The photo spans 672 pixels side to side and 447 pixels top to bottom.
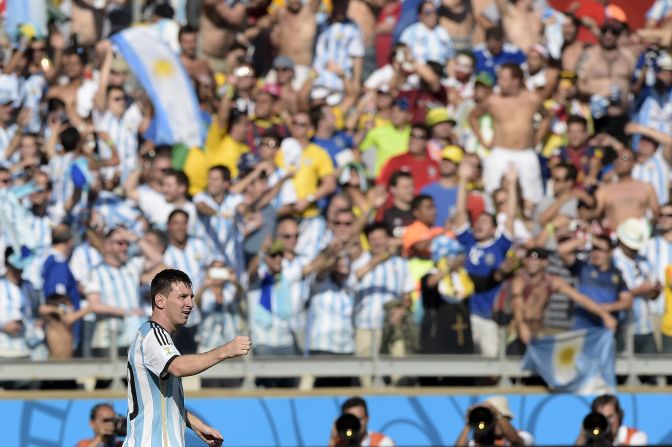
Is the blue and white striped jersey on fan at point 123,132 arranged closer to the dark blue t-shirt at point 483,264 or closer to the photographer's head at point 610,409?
the dark blue t-shirt at point 483,264

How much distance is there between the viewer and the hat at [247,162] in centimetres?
1400

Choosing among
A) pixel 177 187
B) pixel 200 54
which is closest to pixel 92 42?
pixel 200 54

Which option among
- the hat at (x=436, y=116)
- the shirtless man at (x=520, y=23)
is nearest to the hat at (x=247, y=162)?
the hat at (x=436, y=116)

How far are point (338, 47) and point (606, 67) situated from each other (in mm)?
2756

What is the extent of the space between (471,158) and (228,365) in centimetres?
308

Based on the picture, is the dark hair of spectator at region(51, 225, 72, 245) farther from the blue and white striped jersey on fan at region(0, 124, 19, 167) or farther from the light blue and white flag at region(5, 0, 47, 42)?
the light blue and white flag at region(5, 0, 47, 42)

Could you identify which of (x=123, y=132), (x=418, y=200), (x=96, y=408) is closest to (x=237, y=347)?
(x=96, y=408)

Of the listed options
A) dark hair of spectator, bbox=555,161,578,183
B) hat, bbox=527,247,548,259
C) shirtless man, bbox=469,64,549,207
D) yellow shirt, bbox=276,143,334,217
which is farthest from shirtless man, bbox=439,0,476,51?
hat, bbox=527,247,548,259

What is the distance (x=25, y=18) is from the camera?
15.6 meters

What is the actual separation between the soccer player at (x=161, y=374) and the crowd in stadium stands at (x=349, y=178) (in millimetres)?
4700

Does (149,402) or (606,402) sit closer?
(149,402)

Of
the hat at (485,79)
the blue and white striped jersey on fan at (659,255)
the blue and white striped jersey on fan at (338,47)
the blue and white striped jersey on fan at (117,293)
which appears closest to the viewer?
A: the blue and white striped jersey on fan at (117,293)

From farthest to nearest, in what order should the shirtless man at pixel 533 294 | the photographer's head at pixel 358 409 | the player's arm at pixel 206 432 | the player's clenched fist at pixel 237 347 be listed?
the shirtless man at pixel 533 294
the photographer's head at pixel 358 409
the player's arm at pixel 206 432
the player's clenched fist at pixel 237 347

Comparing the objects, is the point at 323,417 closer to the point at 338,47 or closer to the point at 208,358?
the point at 338,47
